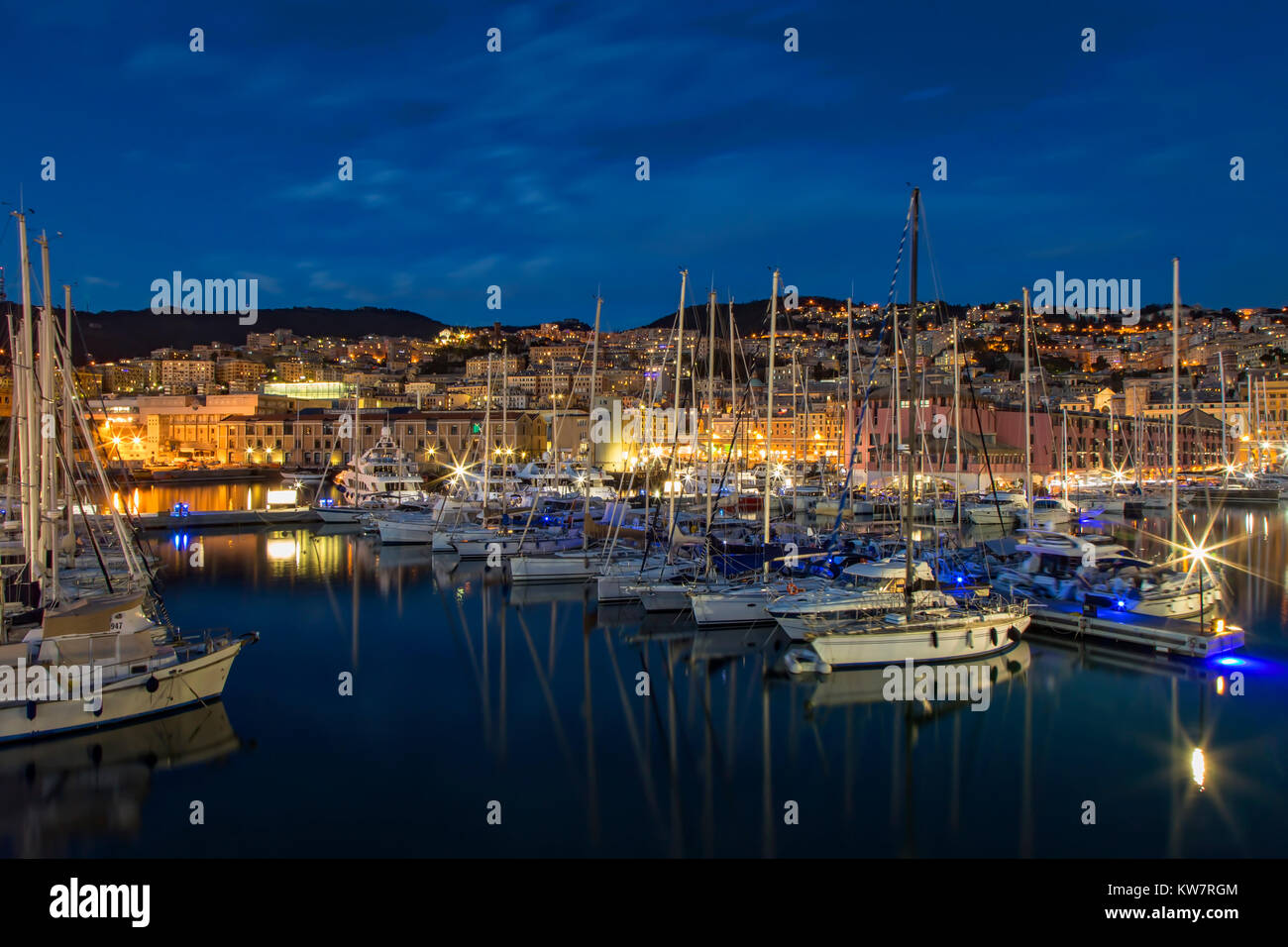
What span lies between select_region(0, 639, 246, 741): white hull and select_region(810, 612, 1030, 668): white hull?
874 cm

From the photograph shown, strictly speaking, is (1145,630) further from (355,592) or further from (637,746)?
(355,592)

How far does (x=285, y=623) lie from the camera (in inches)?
733

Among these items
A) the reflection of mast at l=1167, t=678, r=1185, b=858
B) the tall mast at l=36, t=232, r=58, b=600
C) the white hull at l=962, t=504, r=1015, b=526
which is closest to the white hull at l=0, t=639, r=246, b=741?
the tall mast at l=36, t=232, r=58, b=600

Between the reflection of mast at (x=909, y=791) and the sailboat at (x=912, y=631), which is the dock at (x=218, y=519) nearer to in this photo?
the sailboat at (x=912, y=631)

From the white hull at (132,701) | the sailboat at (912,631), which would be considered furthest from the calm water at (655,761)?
the sailboat at (912,631)

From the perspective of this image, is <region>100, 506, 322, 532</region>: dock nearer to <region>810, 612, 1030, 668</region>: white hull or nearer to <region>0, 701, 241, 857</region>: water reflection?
<region>0, 701, 241, 857</region>: water reflection

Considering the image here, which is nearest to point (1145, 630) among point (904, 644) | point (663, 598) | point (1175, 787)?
point (904, 644)

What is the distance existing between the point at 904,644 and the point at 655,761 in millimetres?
4951

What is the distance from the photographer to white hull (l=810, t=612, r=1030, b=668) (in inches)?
534

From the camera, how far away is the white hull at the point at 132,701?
10344 mm

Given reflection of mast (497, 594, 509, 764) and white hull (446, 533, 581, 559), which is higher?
white hull (446, 533, 581, 559)

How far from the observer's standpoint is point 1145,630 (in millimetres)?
14867
